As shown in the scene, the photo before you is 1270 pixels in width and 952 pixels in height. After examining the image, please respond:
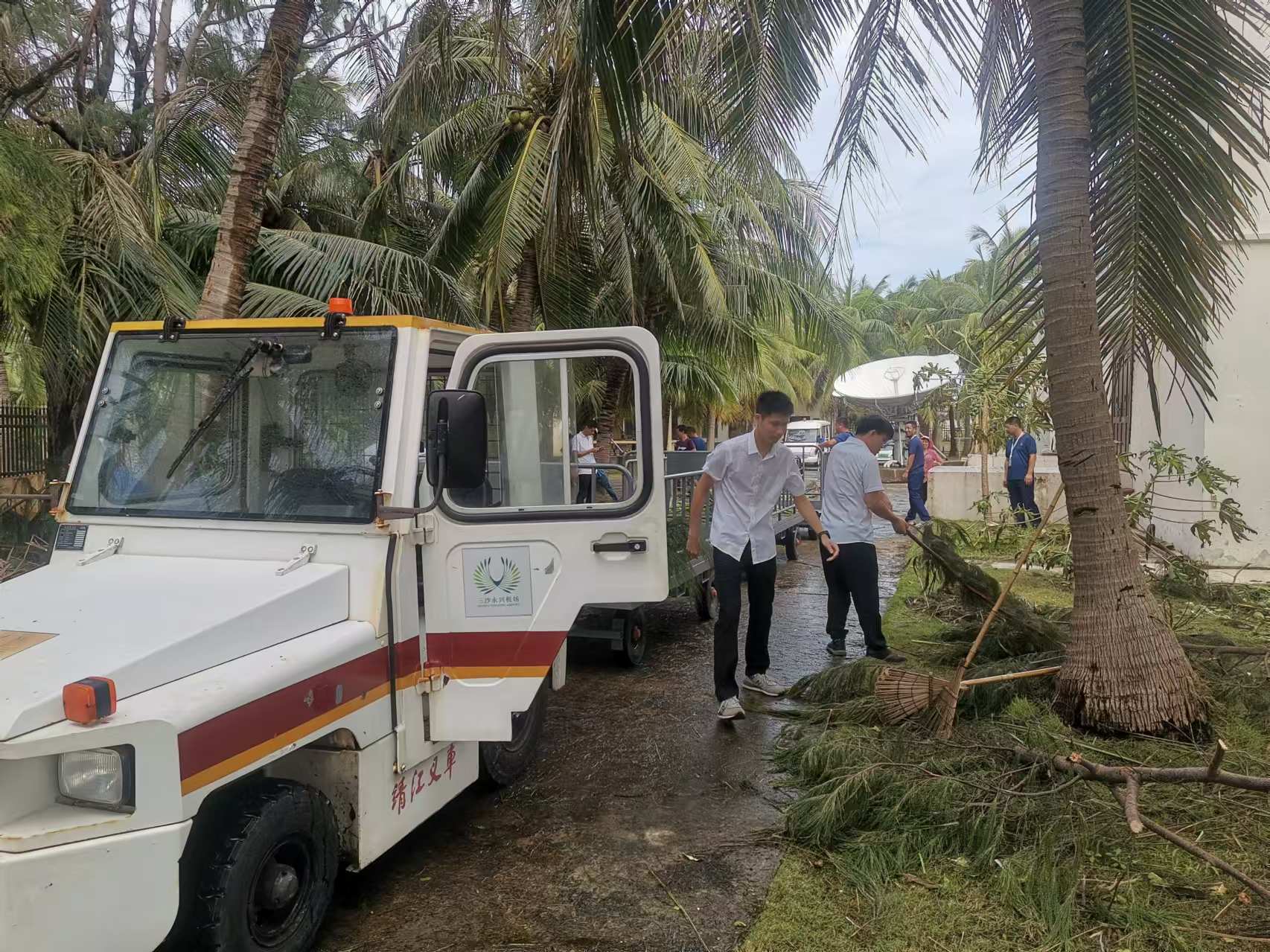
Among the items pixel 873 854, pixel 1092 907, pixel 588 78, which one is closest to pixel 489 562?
pixel 873 854

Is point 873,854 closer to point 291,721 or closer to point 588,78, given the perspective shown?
point 291,721

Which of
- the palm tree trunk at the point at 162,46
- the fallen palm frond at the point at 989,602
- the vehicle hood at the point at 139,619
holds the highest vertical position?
the palm tree trunk at the point at 162,46

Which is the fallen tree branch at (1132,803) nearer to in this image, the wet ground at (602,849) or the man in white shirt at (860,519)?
the wet ground at (602,849)

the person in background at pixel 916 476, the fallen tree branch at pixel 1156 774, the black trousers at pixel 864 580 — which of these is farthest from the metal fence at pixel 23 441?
the person in background at pixel 916 476

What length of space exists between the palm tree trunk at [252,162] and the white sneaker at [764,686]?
4.27 meters

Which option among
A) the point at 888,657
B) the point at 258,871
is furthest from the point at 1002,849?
the point at 888,657

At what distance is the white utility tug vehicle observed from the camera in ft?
7.47

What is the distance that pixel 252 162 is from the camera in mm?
6238

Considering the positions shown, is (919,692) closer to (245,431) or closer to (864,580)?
(864,580)

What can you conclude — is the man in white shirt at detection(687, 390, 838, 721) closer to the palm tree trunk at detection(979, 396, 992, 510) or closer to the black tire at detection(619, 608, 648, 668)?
the black tire at detection(619, 608, 648, 668)

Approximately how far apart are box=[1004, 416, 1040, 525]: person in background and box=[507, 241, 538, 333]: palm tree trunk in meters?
6.27

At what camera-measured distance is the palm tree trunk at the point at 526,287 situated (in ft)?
36.2

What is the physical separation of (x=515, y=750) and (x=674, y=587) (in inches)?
101

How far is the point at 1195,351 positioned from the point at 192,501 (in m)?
4.97
